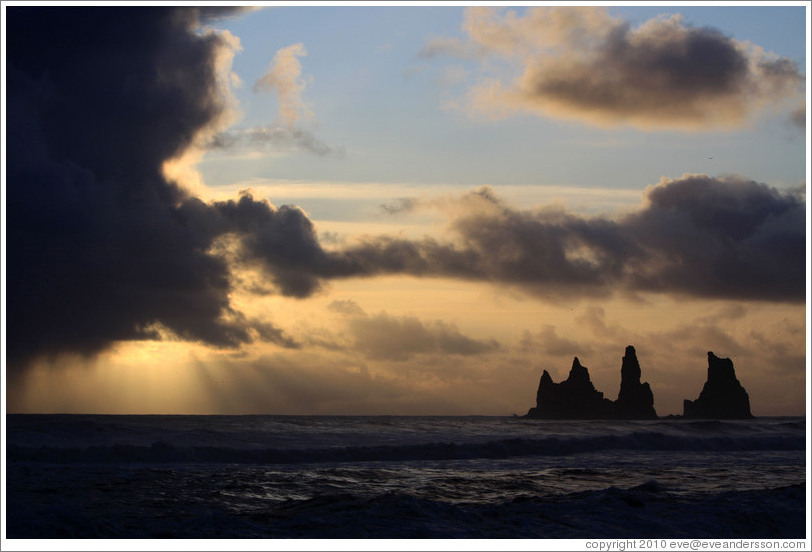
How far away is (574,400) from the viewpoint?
9750cm

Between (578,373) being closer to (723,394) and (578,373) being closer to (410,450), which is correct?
(723,394)

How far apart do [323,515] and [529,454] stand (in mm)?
25481

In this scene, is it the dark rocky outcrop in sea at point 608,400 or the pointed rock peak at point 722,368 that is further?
the dark rocky outcrop in sea at point 608,400

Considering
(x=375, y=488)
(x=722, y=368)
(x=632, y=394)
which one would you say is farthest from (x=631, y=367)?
(x=375, y=488)

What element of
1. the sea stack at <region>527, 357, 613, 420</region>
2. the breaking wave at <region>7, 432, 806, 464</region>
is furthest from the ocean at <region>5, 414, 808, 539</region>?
the sea stack at <region>527, 357, 613, 420</region>

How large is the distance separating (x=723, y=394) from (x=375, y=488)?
263ft

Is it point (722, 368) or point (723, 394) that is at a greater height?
point (722, 368)

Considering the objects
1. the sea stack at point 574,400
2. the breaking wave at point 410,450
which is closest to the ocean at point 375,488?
the breaking wave at point 410,450

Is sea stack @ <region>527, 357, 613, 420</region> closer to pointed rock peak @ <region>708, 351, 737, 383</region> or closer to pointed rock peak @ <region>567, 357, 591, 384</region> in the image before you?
pointed rock peak @ <region>567, 357, 591, 384</region>

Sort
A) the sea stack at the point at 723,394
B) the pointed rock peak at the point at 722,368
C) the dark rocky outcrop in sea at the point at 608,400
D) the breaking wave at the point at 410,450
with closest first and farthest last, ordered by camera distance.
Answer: the breaking wave at the point at 410,450 < the sea stack at the point at 723,394 < the pointed rock peak at the point at 722,368 < the dark rocky outcrop in sea at the point at 608,400

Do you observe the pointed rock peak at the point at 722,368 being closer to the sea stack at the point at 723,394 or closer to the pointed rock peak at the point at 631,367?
the sea stack at the point at 723,394

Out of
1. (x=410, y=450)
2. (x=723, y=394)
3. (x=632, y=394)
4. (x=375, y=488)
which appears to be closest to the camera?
(x=375, y=488)

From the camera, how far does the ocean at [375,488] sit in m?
15.3

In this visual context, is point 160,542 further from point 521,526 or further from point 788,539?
point 788,539
